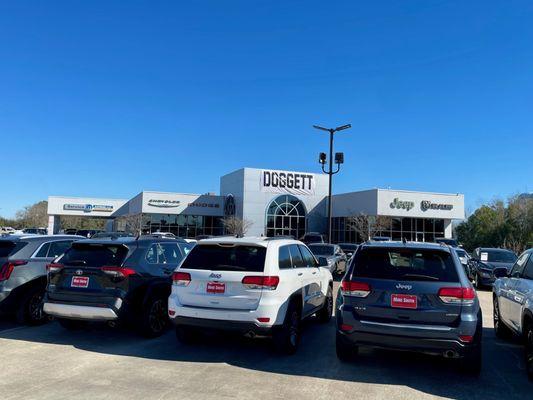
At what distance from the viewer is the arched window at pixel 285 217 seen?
49.1 m

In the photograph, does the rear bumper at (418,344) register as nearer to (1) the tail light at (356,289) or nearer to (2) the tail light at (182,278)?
(1) the tail light at (356,289)

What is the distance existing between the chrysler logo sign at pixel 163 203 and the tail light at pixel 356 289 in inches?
1814

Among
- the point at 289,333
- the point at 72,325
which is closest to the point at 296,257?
the point at 289,333

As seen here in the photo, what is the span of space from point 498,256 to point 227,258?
1421cm

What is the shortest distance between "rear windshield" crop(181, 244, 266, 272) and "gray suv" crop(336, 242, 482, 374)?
1.28m

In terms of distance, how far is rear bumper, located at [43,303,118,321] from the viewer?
6.98 metres

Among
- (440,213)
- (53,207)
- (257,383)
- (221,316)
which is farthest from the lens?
(53,207)

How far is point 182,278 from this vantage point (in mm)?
6645

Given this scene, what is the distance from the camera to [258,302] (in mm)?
6191

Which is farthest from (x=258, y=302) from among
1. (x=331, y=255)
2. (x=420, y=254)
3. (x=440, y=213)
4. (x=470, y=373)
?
(x=440, y=213)

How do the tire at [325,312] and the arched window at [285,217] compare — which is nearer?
the tire at [325,312]

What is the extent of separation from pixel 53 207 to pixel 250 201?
87.6 ft

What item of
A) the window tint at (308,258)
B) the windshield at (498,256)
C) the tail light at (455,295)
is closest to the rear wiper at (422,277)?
the tail light at (455,295)

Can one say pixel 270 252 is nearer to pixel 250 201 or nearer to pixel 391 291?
pixel 391 291
